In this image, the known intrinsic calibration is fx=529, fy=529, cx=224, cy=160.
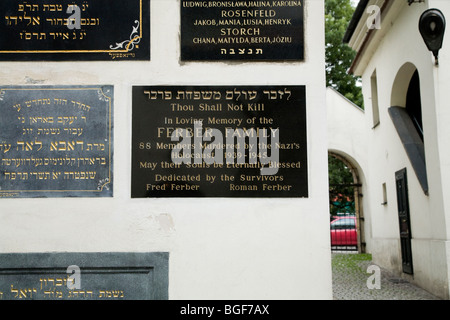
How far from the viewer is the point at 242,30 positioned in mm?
4488

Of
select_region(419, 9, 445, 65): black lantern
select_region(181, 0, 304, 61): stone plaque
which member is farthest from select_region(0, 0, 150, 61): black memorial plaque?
select_region(419, 9, 445, 65): black lantern

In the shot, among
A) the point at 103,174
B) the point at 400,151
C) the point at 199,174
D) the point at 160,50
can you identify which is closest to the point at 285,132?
the point at 199,174

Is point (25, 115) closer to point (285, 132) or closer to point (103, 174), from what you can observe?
point (103, 174)

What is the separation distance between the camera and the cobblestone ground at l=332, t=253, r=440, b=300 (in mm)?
7981

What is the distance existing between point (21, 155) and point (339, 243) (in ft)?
53.8

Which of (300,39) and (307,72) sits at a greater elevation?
(300,39)

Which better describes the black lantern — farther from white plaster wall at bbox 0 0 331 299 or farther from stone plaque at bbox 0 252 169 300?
stone plaque at bbox 0 252 169 300

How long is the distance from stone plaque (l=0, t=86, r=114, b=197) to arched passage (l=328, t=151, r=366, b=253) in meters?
11.8

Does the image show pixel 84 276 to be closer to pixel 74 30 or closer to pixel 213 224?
pixel 213 224

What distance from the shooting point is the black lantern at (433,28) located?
7301 millimetres

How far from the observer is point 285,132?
4375 millimetres

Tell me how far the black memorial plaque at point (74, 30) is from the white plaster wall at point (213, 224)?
248 millimetres

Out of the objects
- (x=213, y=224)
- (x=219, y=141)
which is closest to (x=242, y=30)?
(x=219, y=141)

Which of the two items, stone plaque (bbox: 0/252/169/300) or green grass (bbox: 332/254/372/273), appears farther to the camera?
green grass (bbox: 332/254/372/273)
